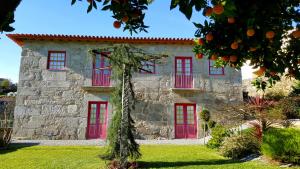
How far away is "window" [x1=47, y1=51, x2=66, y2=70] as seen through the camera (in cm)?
1512

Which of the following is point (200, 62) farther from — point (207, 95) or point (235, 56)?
point (235, 56)

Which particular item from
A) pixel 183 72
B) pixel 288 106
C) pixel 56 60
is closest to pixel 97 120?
pixel 56 60

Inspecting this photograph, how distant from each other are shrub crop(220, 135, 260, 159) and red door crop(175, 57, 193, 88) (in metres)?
6.30

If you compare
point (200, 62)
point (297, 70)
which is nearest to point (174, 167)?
point (297, 70)

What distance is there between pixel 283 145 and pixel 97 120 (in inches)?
388

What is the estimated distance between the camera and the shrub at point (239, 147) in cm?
884

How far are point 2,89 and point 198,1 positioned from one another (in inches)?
1172

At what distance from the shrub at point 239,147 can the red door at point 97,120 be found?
24.5ft

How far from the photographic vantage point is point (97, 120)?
48.9ft

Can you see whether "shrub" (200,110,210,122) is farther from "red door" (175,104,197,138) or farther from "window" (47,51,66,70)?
"window" (47,51,66,70)

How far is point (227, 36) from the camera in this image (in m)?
2.76

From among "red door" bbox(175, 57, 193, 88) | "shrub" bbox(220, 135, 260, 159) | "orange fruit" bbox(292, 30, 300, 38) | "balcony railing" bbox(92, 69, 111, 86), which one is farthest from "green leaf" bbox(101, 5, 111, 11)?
"red door" bbox(175, 57, 193, 88)

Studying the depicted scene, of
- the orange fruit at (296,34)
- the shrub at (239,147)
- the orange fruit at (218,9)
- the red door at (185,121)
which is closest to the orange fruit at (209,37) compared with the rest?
the orange fruit at (296,34)

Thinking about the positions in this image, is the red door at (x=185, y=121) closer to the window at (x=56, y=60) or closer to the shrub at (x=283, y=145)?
the window at (x=56, y=60)
